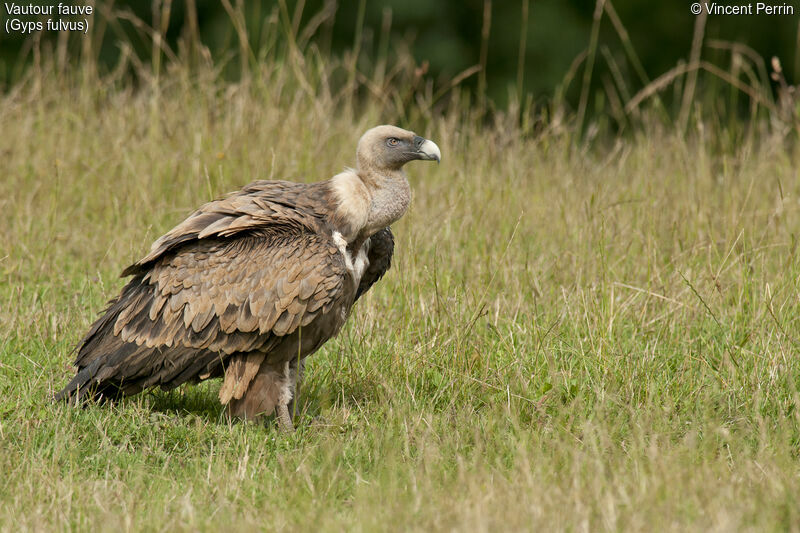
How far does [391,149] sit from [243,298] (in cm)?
100

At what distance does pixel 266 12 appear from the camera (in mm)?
14266

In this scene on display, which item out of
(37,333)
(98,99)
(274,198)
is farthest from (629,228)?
(98,99)

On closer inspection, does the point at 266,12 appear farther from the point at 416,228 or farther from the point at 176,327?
the point at 176,327

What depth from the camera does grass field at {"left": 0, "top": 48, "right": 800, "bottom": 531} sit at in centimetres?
378

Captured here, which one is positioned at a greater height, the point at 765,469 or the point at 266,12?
the point at 266,12

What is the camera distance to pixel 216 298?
473cm

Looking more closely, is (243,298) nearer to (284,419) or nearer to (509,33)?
(284,419)

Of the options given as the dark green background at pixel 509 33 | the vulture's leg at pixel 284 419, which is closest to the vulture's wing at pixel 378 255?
the vulture's leg at pixel 284 419

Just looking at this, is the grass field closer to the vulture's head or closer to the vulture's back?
the vulture's back

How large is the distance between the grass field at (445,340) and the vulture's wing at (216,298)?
9.4 inches

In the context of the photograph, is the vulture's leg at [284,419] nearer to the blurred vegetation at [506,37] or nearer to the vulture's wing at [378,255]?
the vulture's wing at [378,255]

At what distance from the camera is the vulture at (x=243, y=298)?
467 cm

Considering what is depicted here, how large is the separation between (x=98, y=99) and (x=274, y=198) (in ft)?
15.0

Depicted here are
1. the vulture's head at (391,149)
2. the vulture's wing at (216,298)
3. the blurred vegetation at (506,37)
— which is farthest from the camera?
the blurred vegetation at (506,37)
